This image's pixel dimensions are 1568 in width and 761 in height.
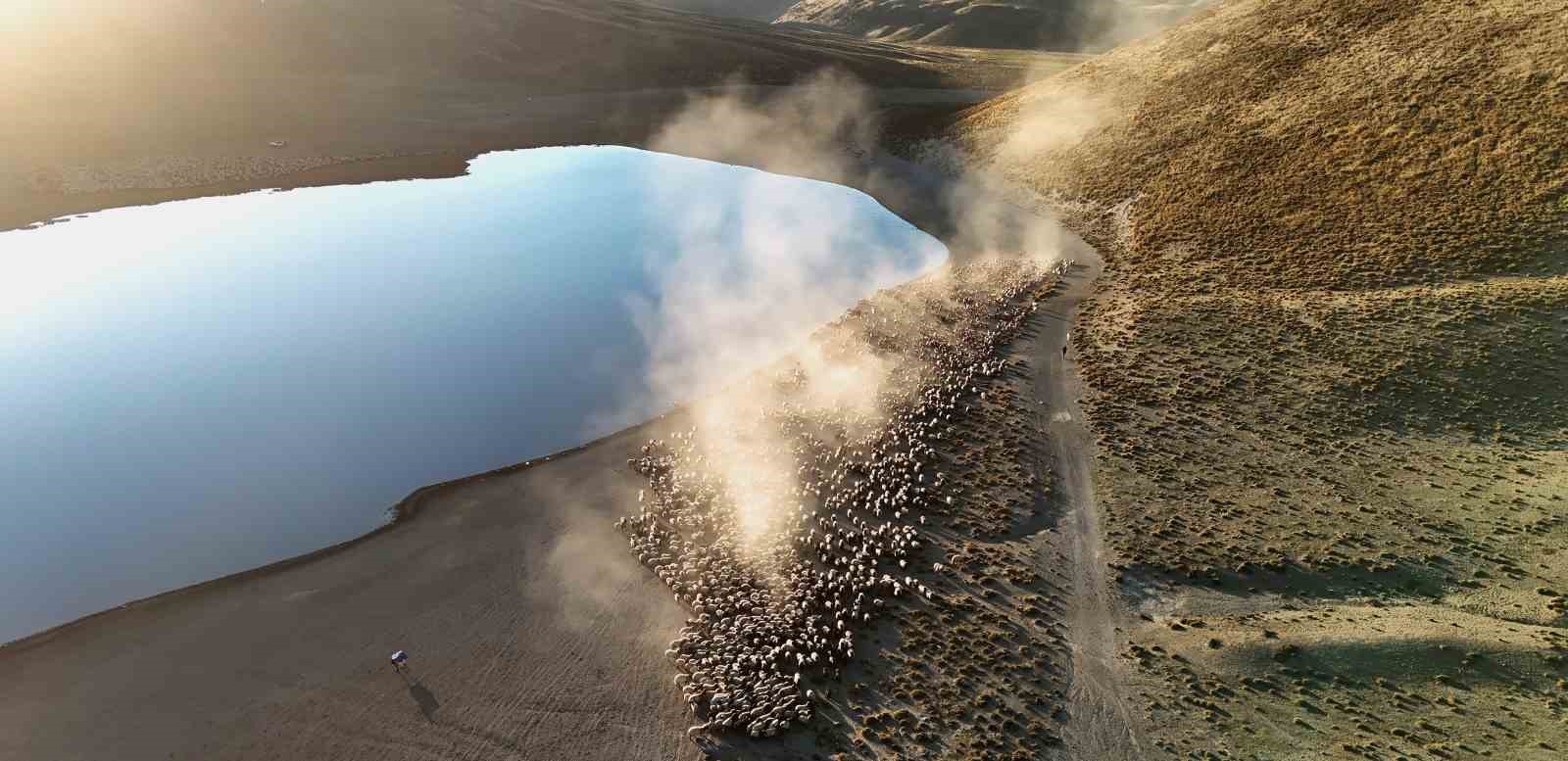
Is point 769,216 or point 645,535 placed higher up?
point 769,216

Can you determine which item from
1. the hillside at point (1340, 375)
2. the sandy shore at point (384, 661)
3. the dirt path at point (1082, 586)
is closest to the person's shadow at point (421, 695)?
the sandy shore at point (384, 661)

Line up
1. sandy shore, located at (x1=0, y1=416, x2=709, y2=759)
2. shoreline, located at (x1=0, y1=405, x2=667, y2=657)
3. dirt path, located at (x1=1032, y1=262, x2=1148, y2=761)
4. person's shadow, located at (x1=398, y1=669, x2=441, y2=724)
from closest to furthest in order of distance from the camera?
dirt path, located at (x1=1032, y1=262, x2=1148, y2=761) → sandy shore, located at (x1=0, y1=416, x2=709, y2=759) → person's shadow, located at (x1=398, y1=669, x2=441, y2=724) → shoreline, located at (x1=0, y1=405, x2=667, y2=657)

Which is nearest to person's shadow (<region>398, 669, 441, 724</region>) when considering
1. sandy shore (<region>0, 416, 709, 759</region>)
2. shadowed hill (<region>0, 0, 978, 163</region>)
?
sandy shore (<region>0, 416, 709, 759</region>)

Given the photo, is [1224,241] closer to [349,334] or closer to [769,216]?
[769,216]

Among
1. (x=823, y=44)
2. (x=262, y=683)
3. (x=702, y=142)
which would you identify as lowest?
(x=262, y=683)

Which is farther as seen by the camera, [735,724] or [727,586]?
[727,586]

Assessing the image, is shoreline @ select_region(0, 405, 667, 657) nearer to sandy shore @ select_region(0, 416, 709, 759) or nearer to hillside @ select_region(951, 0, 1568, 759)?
sandy shore @ select_region(0, 416, 709, 759)

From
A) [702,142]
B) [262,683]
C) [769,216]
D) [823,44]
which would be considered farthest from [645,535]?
[823,44]
